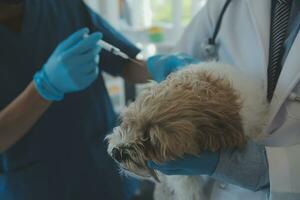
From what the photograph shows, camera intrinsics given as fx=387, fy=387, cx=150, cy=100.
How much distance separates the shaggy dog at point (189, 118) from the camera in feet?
2.64

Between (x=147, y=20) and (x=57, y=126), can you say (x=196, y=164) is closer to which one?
(x=57, y=126)

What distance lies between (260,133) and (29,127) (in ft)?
2.14

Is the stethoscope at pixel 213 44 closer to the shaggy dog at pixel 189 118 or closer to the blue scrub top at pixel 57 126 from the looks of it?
the shaggy dog at pixel 189 118

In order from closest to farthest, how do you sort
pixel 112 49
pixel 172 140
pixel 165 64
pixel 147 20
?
pixel 172 140, pixel 165 64, pixel 112 49, pixel 147 20

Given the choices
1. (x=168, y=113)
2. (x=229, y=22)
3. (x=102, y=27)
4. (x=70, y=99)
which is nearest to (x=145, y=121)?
(x=168, y=113)

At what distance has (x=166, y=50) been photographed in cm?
209

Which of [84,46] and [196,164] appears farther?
[84,46]

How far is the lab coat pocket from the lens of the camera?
1.21 metres

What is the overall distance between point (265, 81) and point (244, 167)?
24 centimetres

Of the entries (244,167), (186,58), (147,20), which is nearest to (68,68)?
(186,58)

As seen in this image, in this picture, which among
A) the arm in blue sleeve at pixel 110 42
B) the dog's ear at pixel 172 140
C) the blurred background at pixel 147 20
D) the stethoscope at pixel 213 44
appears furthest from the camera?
the blurred background at pixel 147 20

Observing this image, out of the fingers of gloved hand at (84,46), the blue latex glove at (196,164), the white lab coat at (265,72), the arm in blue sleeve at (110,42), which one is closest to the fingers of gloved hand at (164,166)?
the blue latex glove at (196,164)

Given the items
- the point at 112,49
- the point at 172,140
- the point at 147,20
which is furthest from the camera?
the point at 147,20

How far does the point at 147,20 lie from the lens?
211cm
